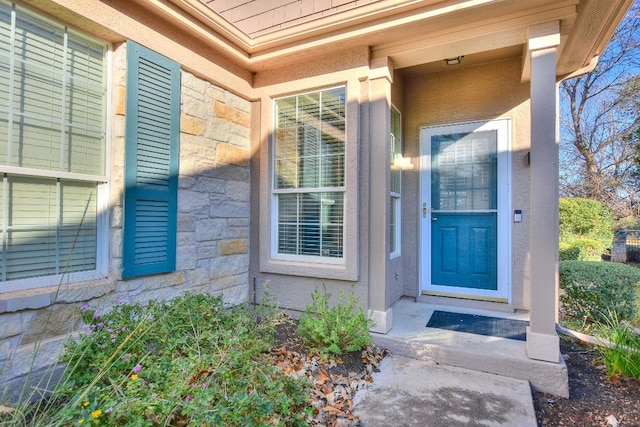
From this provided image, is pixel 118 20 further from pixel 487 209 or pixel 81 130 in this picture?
pixel 487 209

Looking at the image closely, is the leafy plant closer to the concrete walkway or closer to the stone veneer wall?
the concrete walkway

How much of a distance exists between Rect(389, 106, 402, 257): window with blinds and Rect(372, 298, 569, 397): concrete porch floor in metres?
0.95

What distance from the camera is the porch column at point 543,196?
2.50m

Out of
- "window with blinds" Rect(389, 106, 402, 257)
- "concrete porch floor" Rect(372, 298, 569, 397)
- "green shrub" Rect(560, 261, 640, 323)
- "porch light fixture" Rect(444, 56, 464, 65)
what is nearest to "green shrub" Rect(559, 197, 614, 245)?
"green shrub" Rect(560, 261, 640, 323)

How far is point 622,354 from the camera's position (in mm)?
2480

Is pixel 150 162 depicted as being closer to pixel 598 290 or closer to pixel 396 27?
pixel 396 27

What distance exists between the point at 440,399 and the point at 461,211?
2295 mm

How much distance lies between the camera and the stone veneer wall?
2090mm

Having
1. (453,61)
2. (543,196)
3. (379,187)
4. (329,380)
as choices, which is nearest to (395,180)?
(379,187)

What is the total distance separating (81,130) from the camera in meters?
2.44

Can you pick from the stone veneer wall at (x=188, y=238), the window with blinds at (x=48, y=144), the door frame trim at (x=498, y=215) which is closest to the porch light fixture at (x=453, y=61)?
the door frame trim at (x=498, y=215)

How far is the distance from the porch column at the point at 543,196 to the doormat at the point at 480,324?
403mm

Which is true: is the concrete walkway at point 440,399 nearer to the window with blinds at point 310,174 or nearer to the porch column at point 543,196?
the porch column at point 543,196

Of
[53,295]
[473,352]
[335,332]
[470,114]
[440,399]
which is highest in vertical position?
[470,114]
